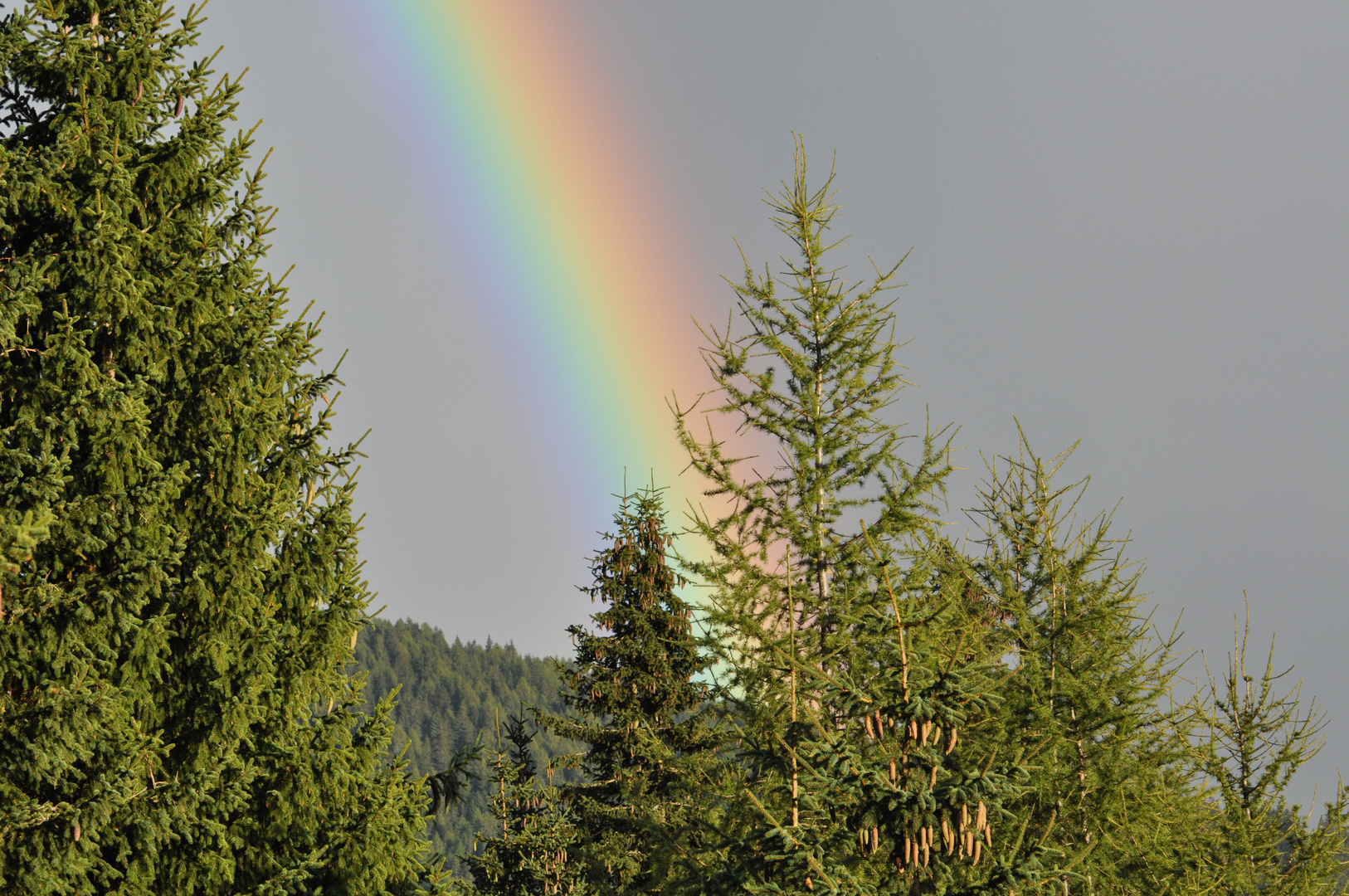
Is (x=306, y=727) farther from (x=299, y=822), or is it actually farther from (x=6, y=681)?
(x=6, y=681)

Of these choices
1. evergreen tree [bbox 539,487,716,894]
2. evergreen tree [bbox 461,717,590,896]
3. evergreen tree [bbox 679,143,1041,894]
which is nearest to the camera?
evergreen tree [bbox 679,143,1041,894]

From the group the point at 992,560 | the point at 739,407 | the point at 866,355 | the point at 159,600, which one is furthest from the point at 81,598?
the point at 992,560

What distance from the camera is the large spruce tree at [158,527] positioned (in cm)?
871

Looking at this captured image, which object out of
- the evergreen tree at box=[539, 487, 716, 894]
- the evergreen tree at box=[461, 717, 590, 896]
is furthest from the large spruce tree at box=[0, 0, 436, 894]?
the evergreen tree at box=[461, 717, 590, 896]

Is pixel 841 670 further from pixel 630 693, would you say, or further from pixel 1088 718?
pixel 630 693

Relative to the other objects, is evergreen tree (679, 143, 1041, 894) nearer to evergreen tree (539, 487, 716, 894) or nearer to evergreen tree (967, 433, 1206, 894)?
evergreen tree (967, 433, 1206, 894)

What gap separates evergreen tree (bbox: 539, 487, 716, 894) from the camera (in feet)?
70.5

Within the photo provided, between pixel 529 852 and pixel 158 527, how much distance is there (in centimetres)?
1826

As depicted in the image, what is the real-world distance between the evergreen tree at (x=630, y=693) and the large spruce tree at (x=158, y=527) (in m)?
11.6

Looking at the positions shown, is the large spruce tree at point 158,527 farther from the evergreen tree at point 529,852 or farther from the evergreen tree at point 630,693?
the evergreen tree at point 529,852

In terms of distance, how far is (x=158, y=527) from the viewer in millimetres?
9688

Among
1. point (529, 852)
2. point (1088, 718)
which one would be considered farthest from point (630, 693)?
point (1088, 718)

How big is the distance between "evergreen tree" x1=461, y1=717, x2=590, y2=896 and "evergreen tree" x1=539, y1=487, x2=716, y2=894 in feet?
3.06

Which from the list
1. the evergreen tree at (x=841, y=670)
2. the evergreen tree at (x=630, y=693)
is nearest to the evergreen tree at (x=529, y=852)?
the evergreen tree at (x=630, y=693)
